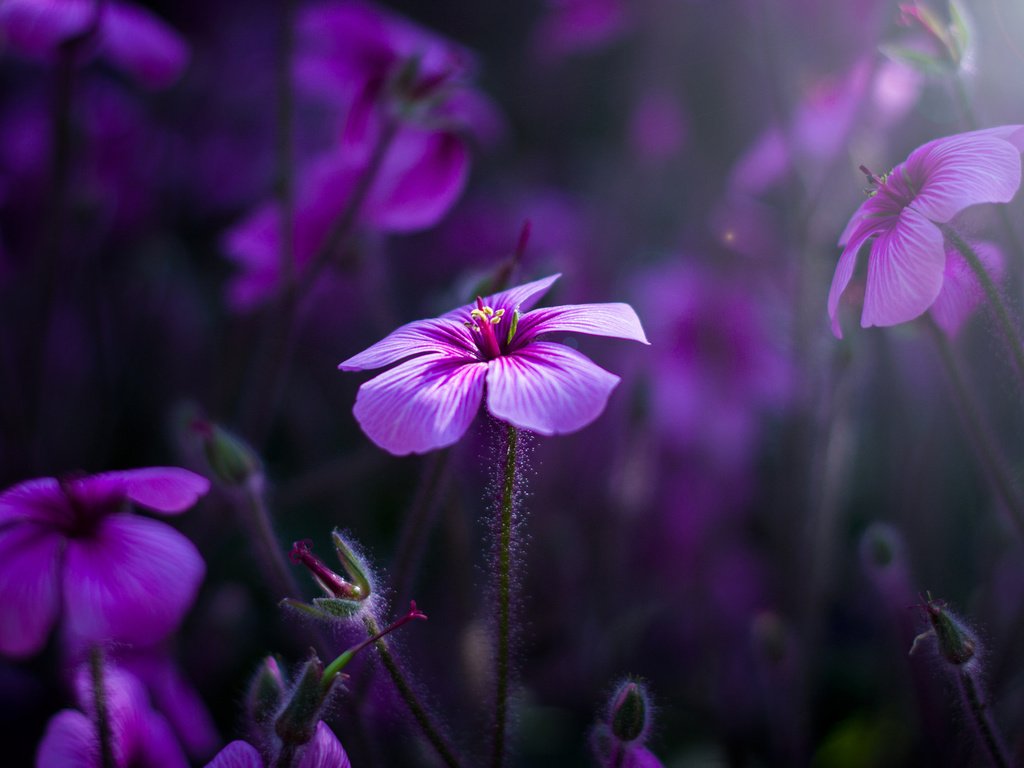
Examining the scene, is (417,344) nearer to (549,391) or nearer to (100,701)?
(549,391)

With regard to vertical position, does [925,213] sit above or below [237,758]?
above

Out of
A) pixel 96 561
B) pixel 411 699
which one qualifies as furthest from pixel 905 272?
pixel 96 561

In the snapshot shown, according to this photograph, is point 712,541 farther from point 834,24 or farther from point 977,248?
point 834,24

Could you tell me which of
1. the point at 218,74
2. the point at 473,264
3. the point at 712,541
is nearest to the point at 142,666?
the point at 712,541

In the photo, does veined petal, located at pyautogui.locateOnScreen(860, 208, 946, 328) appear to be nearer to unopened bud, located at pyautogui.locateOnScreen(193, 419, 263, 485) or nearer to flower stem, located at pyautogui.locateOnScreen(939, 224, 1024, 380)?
flower stem, located at pyautogui.locateOnScreen(939, 224, 1024, 380)

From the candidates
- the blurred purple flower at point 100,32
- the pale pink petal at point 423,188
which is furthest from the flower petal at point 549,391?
the blurred purple flower at point 100,32

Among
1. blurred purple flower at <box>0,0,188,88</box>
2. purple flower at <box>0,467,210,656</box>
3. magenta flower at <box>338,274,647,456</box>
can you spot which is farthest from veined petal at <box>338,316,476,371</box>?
blurred purple flower at <box>0,0,188,88</box>

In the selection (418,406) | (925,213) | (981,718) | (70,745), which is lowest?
(70,745)
